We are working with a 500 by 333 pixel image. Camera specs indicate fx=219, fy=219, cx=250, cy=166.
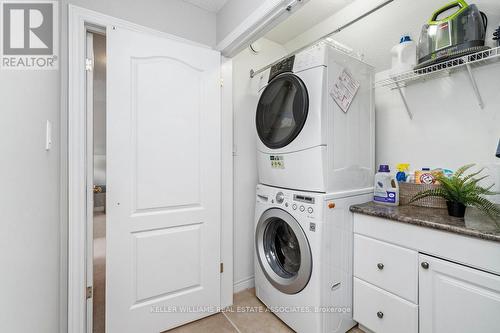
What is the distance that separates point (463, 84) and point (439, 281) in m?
1.24

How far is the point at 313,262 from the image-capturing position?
1.39 meters

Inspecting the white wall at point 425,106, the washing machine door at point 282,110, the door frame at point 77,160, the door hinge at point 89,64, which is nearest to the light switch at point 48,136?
the door frame at point 77,160

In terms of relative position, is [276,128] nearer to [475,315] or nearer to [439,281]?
[439,281]

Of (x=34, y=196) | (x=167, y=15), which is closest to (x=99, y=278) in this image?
(x=34, y=196)

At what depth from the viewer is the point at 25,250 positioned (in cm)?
69

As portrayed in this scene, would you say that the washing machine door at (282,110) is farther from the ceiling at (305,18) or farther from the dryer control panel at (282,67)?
the ceiling at (305,18)

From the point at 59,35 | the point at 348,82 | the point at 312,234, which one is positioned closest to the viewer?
the point at 59,35

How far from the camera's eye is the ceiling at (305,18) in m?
1.94

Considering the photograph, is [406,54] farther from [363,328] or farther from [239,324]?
[239,324]

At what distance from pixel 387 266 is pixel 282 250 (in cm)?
75

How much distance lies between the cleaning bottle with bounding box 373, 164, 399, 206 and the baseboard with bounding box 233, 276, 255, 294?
1.37 m

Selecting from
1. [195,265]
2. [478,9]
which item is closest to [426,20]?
[478,9]

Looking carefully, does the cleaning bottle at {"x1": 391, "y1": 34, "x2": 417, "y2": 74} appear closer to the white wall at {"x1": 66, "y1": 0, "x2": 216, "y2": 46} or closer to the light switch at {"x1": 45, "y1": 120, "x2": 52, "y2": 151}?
the white wall at {"x1": 66, "y1": 0, "x2": 216, "y2": 46}

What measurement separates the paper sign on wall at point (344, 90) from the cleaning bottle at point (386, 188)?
0.59 m
